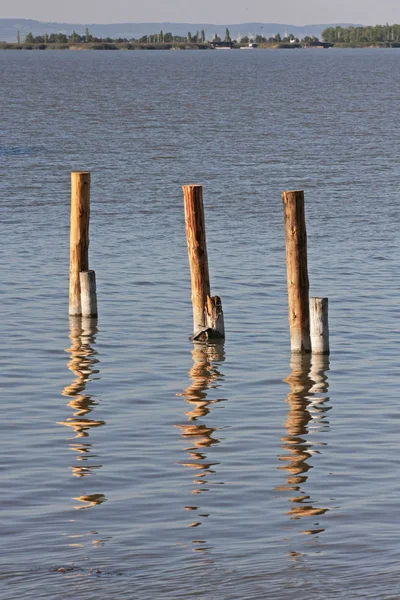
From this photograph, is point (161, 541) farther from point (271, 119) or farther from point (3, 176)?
point (271, 119)

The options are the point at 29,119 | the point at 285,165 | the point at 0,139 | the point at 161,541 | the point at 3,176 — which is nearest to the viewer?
the point at 161,541

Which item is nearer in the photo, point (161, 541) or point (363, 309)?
point (161, 541)

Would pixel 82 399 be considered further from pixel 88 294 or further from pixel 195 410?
pixel 88 294

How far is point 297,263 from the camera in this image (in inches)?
601

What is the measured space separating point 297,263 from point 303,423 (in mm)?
2828

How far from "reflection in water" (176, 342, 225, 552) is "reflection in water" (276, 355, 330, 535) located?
0.68 meters

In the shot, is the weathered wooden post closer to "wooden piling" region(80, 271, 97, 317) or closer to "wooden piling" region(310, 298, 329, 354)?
"wooden piling" region(310, 298, 329, 354)

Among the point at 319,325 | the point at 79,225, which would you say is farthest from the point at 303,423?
the point at 79,225

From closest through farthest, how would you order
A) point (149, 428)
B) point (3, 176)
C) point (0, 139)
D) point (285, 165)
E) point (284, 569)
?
point (284, 569) → point (149, 428) → point (3, 176) → point (285, 165) → point (0, 139)

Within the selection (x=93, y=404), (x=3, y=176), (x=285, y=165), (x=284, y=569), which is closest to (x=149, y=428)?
(x=93, y=404)

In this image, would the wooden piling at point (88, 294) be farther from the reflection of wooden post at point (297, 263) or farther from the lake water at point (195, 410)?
the reflection of wooden post at point (297, 263)

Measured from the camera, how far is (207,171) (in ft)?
125

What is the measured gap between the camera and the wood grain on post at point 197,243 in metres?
16.1

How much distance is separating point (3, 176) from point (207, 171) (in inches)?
233
